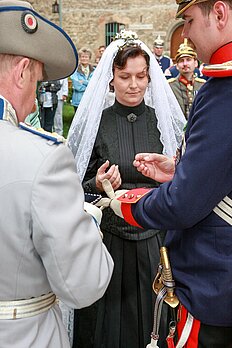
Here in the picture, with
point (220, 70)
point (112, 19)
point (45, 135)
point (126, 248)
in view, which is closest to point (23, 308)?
point (45, 135)

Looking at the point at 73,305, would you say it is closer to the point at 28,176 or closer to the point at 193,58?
the point at 28,176

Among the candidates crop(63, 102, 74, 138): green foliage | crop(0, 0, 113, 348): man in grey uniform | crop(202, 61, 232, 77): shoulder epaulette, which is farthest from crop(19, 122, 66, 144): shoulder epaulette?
crop(63, 102, 74, 138): green foliage

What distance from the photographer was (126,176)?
246 centimetres

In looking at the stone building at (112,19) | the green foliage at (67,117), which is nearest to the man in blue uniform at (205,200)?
the green foliage at (67,117)

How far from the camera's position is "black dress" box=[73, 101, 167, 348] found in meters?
2.46

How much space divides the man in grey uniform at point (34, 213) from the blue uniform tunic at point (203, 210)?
29cm

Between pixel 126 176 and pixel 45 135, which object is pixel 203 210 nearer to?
pixel 45 135

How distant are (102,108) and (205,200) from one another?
1.24 meters

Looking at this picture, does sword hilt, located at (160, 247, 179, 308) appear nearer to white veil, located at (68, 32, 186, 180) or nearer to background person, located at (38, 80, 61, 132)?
white veil, located at (68, 32, 186, 180)

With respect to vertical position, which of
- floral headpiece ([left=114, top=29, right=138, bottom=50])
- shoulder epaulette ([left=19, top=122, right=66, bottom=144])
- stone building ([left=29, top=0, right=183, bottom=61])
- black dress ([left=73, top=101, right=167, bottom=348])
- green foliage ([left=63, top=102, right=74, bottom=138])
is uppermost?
stone building ([left=29, top=0, right=183, bottom=61])

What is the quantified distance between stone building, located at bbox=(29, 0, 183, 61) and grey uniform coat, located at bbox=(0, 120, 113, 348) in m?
18.5

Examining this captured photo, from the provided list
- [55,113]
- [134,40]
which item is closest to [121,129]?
[134,40]

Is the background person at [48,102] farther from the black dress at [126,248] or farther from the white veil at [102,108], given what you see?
the black dress at [126,248]

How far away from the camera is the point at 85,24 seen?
1986 cm
